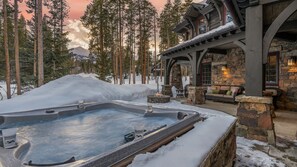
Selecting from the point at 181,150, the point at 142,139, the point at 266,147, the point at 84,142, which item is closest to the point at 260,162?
the point at 266,147

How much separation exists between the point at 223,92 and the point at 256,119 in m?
5.62

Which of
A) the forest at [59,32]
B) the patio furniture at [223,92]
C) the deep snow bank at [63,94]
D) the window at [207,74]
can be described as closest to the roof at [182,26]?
the window at [207,74]

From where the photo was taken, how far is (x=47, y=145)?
12.6 feet

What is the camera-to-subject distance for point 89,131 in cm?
493

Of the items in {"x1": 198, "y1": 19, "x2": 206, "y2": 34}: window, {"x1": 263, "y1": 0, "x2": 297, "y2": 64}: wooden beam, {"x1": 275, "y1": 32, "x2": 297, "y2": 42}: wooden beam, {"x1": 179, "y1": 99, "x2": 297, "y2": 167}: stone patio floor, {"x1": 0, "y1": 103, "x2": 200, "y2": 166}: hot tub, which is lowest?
{"x1": 179, "y1": 99, "x2": 297, "y2": 167}: stone patio floor

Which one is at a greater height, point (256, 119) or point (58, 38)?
point (58, 38)

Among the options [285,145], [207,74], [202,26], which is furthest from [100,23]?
[285,145]

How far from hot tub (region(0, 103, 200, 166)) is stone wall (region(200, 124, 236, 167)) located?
623mm

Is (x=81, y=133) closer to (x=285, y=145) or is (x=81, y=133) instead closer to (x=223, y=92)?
(x=285, y=145)

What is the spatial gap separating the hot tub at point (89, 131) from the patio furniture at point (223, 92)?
17.2ft

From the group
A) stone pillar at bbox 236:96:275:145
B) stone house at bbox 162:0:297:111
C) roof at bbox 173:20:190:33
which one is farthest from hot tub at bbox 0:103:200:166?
roof at bbox 173:20:190:33

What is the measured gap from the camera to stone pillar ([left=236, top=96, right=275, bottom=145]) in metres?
4.27

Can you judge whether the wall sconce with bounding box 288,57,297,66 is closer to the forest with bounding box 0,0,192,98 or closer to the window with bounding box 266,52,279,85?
the window with bounding box 266,52,279,85

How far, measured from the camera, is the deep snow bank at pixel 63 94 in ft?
20.7
